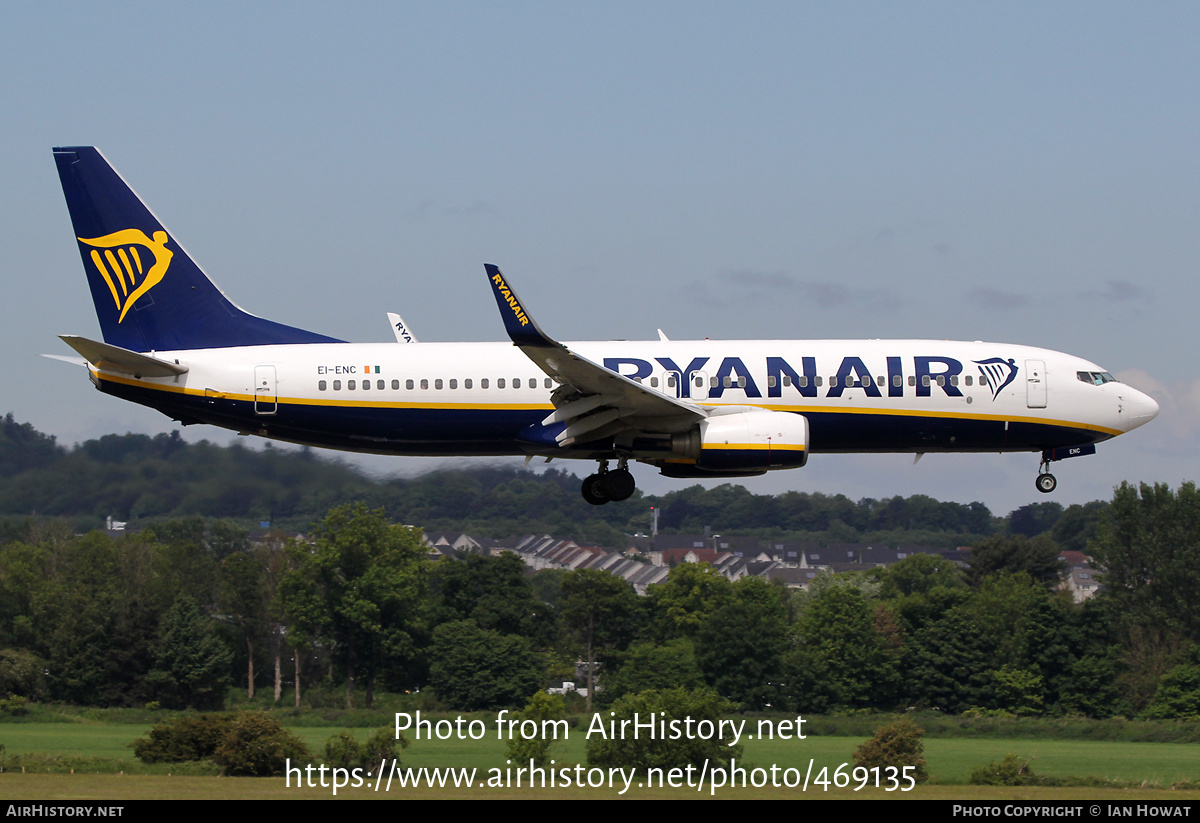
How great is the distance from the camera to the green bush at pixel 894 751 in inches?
2191

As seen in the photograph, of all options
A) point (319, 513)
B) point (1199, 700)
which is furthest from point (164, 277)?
point (1199, 700)

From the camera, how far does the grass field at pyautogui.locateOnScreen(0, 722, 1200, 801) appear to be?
40312mm

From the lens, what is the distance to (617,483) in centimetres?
3500

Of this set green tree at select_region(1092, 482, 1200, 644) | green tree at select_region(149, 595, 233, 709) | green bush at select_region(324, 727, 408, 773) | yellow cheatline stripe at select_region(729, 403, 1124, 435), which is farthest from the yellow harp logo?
green tree at select_region(1092, 482, 1200, 644)

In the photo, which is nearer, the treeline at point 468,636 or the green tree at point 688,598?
the treeline at point 468,636

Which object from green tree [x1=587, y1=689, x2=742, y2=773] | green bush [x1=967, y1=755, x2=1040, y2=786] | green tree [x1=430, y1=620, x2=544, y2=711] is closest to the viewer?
green bush [x1=967, y1=755, x2=1040, y2=786]

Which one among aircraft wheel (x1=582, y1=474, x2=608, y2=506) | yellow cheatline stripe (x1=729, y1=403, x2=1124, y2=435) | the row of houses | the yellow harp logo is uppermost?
the yellow harp logo

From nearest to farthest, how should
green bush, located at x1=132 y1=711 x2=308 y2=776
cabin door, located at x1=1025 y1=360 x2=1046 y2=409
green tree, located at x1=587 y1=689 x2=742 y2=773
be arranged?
cabin door, located at x1=1025 y1=360 x2=1046 y2=409 < green bush, located at x1=132 y1=711 x2=308 y2=776 < green tree, located at x1=587 y1=689 x2=742 y2=773

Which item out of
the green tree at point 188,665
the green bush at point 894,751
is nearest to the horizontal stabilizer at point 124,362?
the green bush at point 894,751

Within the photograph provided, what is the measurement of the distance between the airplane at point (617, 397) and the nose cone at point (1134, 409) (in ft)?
2.85

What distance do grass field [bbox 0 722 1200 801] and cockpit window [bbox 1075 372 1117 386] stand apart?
13.5 meters

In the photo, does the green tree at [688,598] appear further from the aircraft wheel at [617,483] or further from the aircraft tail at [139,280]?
the aircraft tail at [139,280]

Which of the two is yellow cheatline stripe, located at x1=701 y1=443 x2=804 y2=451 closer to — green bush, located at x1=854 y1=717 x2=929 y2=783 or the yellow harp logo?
the yellow harp logo
